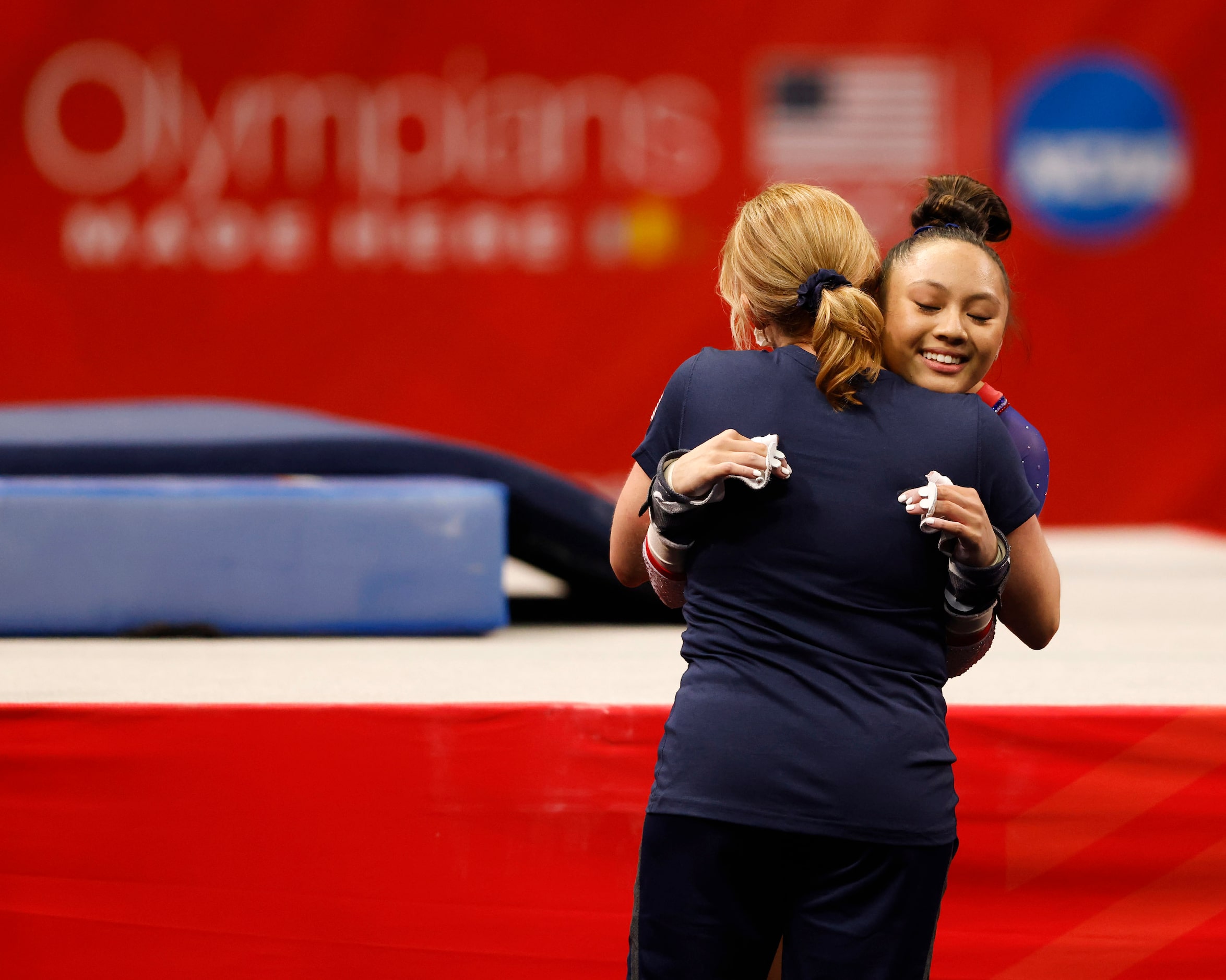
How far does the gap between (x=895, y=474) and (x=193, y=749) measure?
686mm

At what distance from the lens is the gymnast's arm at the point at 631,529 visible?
2.68 ft

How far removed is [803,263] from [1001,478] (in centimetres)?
18

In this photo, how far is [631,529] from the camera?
0.83 metres

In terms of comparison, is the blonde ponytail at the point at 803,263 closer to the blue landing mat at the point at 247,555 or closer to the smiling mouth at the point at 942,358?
the smiling mouth at the point at 942,358

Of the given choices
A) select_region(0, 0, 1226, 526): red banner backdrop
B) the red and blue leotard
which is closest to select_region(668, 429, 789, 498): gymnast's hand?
the red and blue leotard

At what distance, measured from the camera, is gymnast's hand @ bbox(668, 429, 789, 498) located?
0.72 metres

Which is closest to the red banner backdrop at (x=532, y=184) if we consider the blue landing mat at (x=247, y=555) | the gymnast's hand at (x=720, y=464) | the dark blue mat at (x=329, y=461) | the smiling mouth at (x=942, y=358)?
the dark blue mat at (x=329, y=461)

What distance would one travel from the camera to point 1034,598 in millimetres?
812

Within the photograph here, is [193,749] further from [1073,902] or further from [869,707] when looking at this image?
[1073,902]

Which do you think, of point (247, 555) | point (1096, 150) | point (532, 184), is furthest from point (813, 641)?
point (1096, 150)

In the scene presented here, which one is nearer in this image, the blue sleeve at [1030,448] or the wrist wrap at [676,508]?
the wrist wrap at [676,508]

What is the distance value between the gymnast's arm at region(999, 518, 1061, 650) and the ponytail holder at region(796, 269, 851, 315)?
19cm

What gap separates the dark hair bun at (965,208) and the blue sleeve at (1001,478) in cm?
19

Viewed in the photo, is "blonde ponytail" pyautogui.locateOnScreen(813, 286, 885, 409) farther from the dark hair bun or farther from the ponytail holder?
the dark hair bun
